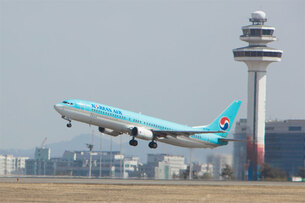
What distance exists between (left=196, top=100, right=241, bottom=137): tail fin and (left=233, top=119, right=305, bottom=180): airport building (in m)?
5.98

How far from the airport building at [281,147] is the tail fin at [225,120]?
5.98 m

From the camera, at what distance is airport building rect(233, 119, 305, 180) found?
10898 centimetres

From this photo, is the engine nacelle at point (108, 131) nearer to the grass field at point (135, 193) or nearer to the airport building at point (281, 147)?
the grass field at point (135, 193)

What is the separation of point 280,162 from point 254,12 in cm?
6567

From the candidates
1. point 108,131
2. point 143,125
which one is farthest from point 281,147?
point 108,131

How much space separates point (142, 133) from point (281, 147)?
2547 inches

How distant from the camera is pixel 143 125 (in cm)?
8694

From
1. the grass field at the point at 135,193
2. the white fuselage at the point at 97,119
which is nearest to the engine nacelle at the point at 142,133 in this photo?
the white fuselage at the point at 97,119

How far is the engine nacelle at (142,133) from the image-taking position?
278 feet

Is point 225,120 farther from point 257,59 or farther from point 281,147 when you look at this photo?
point 257,59

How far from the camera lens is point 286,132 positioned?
474 ft

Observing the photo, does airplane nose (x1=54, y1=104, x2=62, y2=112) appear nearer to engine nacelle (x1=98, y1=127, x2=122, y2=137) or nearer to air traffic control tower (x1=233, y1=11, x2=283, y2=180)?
engine nacelle (x1=98, y1=127, x2=122, y2=137)

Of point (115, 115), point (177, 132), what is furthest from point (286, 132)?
point (115, 115)

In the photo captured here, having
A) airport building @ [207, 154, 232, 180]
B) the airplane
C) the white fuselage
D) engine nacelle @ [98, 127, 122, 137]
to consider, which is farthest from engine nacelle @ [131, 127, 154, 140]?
airport building @ [207, 154, 232, 180]
